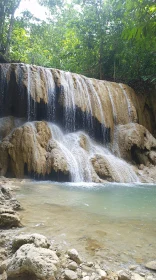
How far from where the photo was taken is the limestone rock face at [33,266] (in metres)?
2.05

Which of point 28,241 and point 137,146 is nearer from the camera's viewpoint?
point 28,241

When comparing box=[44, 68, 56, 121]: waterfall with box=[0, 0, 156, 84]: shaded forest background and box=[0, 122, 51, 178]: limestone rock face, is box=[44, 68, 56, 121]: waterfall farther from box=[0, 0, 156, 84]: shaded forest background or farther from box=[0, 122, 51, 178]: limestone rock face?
box=[0, 0, 156, 84]: shaded forest background

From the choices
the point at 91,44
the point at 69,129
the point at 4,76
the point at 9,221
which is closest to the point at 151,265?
the point at 9,221

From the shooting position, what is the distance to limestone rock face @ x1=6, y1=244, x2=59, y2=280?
2.05m

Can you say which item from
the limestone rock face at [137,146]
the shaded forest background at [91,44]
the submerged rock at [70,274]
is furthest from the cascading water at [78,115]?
the submerged rock at [70,274]

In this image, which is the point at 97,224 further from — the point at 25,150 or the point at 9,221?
the point at 25,150

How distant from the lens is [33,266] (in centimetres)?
207

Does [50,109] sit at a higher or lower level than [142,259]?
higher

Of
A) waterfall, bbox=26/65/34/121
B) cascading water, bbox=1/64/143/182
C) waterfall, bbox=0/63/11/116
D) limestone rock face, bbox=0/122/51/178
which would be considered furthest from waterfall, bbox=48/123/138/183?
waterfall, bbox=0/63/11/116

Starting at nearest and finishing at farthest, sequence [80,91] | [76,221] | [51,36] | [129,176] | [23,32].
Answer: [76,221] → [129,176] → [80,91] → [23,32] → [51,36]

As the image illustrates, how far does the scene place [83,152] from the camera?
10992 mm

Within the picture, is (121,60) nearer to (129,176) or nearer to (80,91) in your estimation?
(80,91)

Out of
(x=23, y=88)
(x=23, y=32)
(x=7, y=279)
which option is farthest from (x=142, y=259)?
(x=23, y=32)

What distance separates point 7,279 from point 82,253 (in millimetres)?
936
